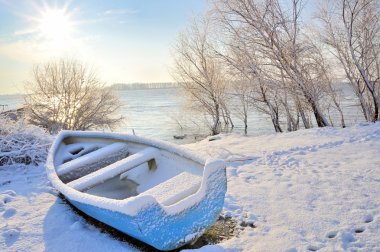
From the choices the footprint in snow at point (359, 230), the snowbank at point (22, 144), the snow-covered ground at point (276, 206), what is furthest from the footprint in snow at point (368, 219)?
the snowbank at point (22, 144)

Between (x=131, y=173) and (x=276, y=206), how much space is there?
2284mm

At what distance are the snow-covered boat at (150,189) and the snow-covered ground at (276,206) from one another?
376 millimetres

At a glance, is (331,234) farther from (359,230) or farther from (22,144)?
(22,144)

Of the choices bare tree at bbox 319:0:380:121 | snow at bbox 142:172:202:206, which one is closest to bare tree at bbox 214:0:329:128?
bare tree at bbox 319:0:380:121

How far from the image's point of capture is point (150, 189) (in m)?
3.23

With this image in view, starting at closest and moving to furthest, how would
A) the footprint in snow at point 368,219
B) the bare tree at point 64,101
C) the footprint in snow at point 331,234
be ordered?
the footprint in snow at point 331,234
the footprint in snow at point 368,219
the bare tree at point 64,101

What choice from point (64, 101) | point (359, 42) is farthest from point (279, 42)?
point (64, 101)

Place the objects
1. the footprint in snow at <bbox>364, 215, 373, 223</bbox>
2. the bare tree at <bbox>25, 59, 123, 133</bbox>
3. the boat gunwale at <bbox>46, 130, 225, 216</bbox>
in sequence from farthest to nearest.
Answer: the bare tree at <bbox>25, 59, 123, 133</bbox> → the footprint in snow at <bbox>364, 215, 373, 223</bbox> → the boat gunwale at <bbox>46, 130, 225, 216</bbox>

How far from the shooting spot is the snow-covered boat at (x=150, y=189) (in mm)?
2615

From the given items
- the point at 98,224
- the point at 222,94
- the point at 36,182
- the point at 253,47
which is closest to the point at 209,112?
the point at 222,94

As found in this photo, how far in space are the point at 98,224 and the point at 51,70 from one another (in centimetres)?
1934

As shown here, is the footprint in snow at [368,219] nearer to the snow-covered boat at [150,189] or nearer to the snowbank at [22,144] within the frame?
the snow-covered boat at [150,189]

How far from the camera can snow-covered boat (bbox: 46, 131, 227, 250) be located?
262 centimetres

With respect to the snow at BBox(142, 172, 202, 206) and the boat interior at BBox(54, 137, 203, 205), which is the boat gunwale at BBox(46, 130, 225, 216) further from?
the snow at BBox(142, 172, 202, 206)
